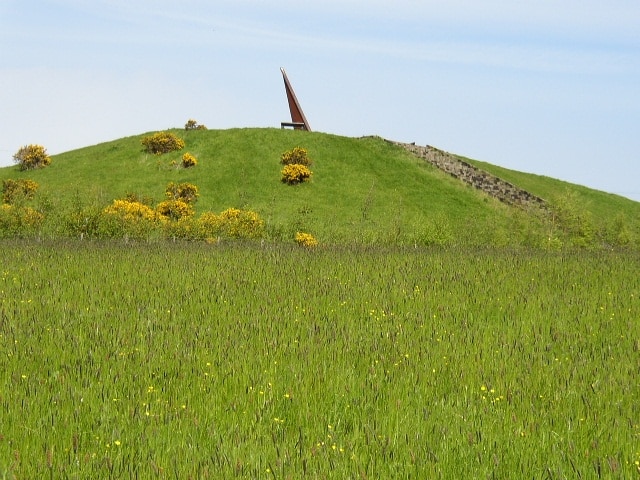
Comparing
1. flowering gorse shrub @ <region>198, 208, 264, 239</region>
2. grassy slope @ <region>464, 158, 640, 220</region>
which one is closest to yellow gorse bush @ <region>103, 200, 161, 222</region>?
flowering gorse shrub @ <region>198, 208, 264, 239</region>

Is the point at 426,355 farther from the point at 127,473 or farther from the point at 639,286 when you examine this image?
the point at 639,286

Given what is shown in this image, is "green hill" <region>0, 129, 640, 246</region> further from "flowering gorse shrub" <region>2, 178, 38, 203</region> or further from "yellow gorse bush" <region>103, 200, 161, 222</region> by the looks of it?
"yellow gorse bush" <region>103, 200, 161, 222</region>

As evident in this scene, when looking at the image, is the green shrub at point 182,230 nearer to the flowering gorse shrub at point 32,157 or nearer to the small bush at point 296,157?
the small bush at point 296,157

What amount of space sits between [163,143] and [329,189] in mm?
14107

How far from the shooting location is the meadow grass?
4.11 m

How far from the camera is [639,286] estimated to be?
1192 cm

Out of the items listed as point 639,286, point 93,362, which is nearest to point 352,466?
point 93,362

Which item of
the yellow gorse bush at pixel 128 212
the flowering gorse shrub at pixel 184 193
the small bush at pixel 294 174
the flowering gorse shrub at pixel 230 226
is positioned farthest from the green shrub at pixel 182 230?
the small bush at pixel 294 174

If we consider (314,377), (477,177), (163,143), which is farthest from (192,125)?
(314,377)

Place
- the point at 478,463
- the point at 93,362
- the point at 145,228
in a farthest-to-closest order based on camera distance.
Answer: the point at 145,228
the point at 93,362
the point at 478,463

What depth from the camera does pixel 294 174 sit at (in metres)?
39.2

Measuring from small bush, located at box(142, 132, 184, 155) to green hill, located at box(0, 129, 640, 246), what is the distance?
693 millimetres

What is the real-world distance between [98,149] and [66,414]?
1910 inches

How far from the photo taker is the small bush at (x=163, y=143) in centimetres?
4494
